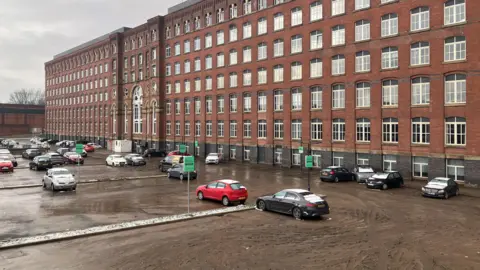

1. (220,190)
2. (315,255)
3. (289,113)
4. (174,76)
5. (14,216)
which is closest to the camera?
(315,255)

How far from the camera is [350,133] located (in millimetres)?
41938

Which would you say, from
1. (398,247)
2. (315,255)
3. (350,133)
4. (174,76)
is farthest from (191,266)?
(174,76)

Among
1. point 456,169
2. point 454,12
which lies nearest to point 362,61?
point 454,12

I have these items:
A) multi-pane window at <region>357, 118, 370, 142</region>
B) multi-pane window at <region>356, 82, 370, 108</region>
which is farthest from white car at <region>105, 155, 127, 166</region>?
multi-pane window at <region>356, 82, 370, 108</region>

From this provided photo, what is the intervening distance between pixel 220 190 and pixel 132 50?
64.3 m

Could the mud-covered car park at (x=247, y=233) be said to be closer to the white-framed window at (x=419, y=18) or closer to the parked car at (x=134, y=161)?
the white-framed window at (x=419, y=18)

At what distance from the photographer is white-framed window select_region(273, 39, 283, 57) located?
50531mm

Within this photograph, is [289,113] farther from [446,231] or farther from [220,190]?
[446,231]

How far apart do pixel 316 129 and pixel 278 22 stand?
15.5m

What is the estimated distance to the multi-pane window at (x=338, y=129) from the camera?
43125 mm

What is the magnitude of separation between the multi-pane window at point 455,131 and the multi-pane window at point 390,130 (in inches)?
192

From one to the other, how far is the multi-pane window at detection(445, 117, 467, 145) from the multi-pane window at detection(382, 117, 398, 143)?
16.0ft

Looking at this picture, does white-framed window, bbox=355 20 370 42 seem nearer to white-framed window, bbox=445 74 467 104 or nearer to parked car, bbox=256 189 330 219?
white-framed window, bbox=445 74 467 104

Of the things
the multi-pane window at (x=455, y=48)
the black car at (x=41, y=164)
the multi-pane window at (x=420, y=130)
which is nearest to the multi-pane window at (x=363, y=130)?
the multi-pane window at (x=420, y=130)
